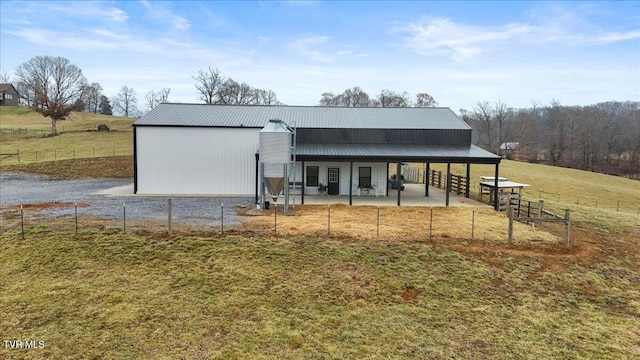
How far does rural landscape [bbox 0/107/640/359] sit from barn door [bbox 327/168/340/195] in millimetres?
6930

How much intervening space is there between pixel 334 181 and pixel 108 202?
1211 cm

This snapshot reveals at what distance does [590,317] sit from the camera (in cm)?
837

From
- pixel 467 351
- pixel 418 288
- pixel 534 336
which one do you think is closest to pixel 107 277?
pixel 418 288

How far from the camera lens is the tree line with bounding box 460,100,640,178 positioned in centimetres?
5544

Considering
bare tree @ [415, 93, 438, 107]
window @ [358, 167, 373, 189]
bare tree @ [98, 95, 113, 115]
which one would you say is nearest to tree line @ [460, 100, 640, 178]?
bare tree @ [415, 93, 438, 107]

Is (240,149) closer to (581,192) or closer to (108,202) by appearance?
(108,202)

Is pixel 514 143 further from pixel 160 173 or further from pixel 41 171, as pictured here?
pixel 41 171

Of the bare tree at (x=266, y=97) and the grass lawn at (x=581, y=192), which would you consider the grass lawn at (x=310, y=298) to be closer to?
A: the grass lawn at (x=581, y=192)

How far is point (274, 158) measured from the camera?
17.8m

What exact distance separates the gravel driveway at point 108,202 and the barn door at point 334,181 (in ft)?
15.9

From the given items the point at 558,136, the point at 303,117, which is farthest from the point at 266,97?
the point at 303,117

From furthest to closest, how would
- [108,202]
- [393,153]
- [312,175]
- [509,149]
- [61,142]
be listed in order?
[509,149] → [61,142] → [312,175] → [393,153] → [108,202]

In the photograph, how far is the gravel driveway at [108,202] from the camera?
15766 millimetres

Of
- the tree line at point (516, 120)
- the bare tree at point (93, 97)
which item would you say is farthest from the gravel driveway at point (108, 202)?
the bare tree at point (93, 97)
